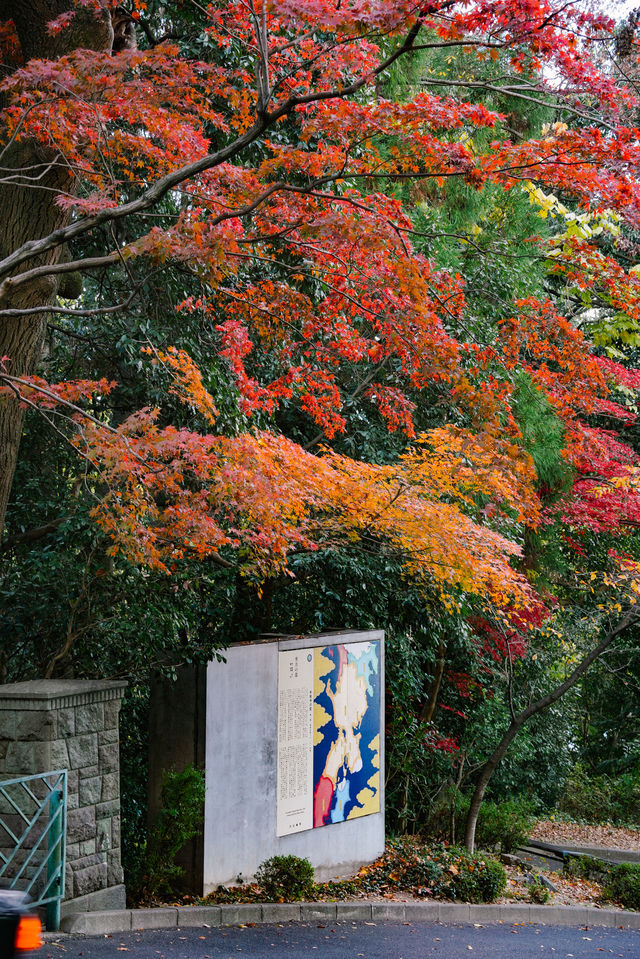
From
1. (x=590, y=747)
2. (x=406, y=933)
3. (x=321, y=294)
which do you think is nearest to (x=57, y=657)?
(x=406, y=933)

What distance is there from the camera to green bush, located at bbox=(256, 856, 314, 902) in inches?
319

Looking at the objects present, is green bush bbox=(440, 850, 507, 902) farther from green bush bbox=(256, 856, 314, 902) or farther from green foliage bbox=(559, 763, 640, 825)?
green foliage bbox=(559, 763, 640, 825)

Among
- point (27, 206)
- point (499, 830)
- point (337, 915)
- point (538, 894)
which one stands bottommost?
point (499, 830)

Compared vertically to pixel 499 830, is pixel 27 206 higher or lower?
higher

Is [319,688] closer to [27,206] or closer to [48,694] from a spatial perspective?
[48,694]

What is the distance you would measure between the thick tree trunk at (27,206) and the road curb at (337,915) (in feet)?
10.5

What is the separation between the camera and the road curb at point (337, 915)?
21.9ft

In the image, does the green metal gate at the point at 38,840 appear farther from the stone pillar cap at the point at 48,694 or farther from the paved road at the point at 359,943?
the stone pillar cap at the point at 48,694

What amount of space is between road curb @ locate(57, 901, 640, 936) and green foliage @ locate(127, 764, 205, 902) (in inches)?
18.3

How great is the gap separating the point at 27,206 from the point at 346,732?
19.7ft

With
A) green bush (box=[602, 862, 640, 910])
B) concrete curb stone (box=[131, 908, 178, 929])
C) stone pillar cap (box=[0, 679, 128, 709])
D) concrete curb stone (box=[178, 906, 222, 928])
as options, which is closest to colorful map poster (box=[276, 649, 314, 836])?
concrete curb stone (box=[178, 906, 222, 928])

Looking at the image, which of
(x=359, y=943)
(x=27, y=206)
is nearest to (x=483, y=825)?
(x=359, y=943)

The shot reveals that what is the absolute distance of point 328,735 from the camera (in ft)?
31.2

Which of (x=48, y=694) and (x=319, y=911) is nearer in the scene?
(x=48, y=694)
